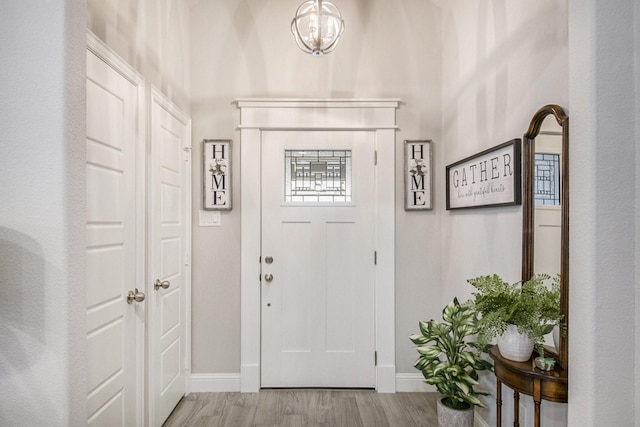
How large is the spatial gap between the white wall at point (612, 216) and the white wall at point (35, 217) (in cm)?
168

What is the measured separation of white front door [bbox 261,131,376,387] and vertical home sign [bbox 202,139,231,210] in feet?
0.92

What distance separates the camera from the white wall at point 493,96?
1683 millimetres

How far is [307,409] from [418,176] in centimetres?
190

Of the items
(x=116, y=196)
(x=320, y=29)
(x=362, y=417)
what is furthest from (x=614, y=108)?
(x=362, y=417)

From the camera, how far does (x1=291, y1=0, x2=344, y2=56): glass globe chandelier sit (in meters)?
1.89

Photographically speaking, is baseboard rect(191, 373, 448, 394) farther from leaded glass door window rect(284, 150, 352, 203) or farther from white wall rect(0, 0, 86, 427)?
white wall rect(0, 0, 86, 427)

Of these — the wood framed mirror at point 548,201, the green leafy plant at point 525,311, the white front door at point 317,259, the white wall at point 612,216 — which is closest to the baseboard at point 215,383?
the white front door at point 317,259

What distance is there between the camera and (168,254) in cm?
246

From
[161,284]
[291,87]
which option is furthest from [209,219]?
[291,87]

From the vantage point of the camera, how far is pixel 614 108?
1211 mm

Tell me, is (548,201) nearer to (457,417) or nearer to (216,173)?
(457,417)

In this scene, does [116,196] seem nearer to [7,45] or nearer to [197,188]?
[7,45]

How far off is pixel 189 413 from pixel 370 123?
2475mm

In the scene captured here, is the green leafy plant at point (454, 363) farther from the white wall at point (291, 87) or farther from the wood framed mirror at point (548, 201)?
the white wall at point (291, 87)
